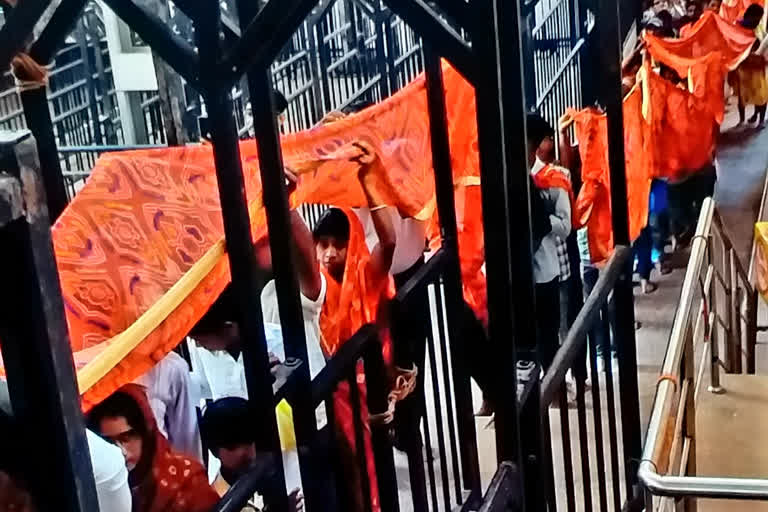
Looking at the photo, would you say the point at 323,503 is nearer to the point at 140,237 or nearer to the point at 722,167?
the point at 140,237

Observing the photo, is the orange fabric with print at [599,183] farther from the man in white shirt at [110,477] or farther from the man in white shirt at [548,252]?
the man in white shirt at [110,477]

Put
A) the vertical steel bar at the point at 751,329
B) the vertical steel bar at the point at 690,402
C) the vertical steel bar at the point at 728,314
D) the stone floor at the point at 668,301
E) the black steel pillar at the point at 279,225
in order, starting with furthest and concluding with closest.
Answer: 1. the vertical steel bar at the point at 751,329
2. the vertical steel bar at the point at 728,314
3. the stone floor at the point at 668,301
4. the vertical steel bar at the point at 690,402
5. the black steel pillar at the point at 279,225

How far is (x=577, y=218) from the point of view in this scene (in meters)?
3.16

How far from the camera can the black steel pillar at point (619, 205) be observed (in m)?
2.19

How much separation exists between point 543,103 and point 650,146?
1451 millimetres

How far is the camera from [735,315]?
3.49 metres

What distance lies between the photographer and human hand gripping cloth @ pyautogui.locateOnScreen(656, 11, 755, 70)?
4.68 meters

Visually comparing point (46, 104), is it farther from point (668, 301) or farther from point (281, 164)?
point (668, 301)

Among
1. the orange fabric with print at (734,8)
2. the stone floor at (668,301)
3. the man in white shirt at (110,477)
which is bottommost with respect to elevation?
the stone floor at (668,301)

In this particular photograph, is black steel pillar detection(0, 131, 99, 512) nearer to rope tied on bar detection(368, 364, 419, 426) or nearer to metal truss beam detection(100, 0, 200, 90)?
metal truss beam detection(100, 0, 200, 90)

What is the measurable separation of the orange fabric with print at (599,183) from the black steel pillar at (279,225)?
1.52 metres

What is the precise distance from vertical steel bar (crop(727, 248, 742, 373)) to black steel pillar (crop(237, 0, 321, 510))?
2131mm

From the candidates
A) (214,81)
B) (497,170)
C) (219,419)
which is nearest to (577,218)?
(219,419)

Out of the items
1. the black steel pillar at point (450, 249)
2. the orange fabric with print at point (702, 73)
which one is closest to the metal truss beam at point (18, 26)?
the black steel pillar at point (450, 249)
